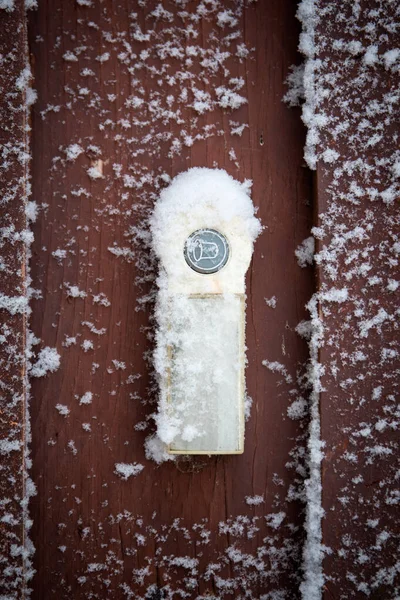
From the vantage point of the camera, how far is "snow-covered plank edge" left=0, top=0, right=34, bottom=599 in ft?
3.15

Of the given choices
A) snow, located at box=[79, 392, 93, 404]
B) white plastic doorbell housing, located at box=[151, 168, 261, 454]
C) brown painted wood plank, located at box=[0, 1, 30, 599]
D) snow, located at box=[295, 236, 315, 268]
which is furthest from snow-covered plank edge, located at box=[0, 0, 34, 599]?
snow, located at box=[295, 236, 315, 268]

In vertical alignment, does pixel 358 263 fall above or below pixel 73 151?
below

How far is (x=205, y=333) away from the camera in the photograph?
0.90m

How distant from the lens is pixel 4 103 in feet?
3.22

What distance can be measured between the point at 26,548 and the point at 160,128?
103 cm

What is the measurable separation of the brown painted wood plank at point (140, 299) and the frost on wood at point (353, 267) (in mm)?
85

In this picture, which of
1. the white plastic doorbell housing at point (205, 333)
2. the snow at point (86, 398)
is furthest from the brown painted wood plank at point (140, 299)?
the white plastic doorbell housing at point (205, 333)

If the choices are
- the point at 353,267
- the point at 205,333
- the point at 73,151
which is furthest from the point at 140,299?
the point at 353,267

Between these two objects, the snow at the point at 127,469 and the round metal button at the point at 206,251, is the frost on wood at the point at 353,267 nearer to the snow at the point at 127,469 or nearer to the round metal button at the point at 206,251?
the round metal button at the point at 206,251

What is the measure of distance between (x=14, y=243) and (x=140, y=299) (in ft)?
1.01

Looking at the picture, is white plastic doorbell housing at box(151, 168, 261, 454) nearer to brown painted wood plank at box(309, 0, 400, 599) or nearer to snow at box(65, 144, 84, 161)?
brown painted wood plank at box(309, 0, 400, 599)

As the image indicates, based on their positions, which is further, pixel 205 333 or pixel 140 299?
pixel 140 299

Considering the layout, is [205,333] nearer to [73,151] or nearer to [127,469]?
[127,469]

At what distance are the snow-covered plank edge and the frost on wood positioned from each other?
64cm
